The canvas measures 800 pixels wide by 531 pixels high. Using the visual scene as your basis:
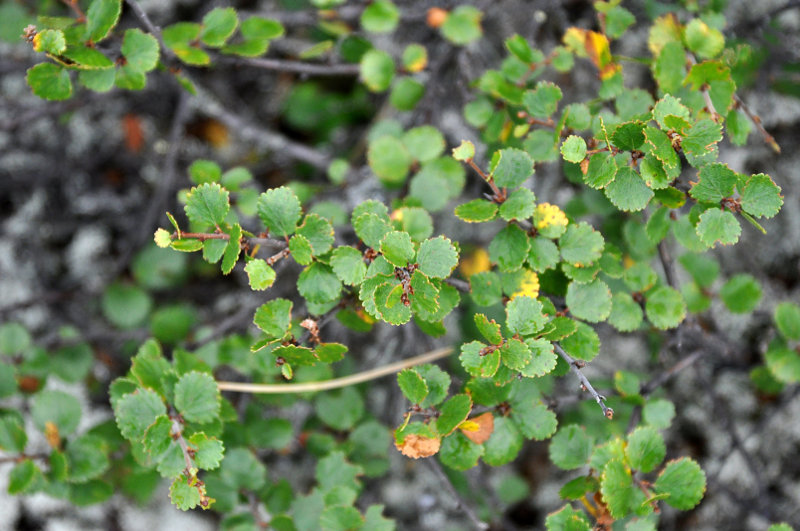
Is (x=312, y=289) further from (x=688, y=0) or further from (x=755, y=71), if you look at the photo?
(x=755, y=71)

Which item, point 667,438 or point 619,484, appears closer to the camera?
point 619,484

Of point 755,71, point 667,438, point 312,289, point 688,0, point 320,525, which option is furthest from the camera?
point 667,438

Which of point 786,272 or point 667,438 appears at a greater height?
point 786,272

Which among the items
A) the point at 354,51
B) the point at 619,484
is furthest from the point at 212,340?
the point at 619,484

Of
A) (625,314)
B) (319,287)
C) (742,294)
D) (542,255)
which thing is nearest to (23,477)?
(319,287)

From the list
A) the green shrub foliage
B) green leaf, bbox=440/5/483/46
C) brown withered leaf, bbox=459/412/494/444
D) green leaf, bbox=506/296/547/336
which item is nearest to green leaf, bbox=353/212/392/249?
the green shrub foliage

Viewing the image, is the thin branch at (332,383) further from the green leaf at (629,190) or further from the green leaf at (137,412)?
the green leaf at (629,190)

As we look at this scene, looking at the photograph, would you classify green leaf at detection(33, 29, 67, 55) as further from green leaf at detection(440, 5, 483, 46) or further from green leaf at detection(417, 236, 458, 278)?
green leaf at detection(440, 5, 483, 46)

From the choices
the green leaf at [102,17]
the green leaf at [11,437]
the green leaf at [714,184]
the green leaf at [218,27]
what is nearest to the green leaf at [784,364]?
the green leaf at [714,184]
